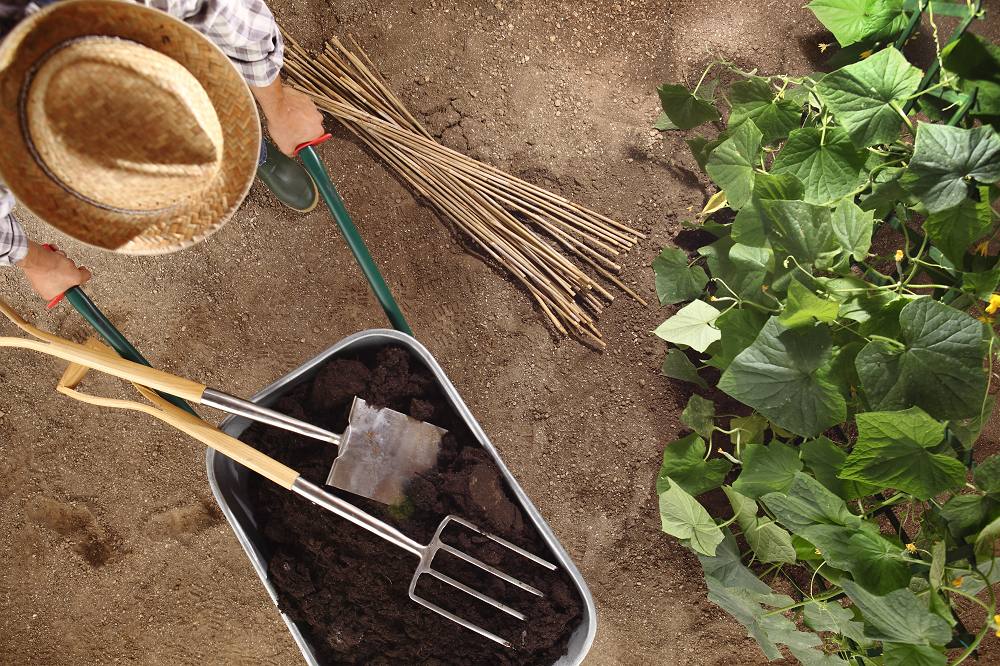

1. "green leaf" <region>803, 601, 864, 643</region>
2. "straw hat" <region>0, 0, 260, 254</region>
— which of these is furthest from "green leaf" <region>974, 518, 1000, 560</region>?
"straw hat" <region>0, 0, 260, 254</region>

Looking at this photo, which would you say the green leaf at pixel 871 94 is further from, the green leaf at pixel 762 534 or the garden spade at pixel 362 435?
the garden spade at pixel 362 435

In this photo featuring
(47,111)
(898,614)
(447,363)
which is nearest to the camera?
(47,111)

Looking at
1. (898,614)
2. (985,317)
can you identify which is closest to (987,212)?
(985,317)

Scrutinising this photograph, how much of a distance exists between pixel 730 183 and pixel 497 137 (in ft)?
2.66

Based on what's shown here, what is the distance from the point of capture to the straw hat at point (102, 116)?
0.78 meters

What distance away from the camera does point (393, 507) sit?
1.28 meters

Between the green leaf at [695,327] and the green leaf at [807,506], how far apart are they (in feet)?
1.23

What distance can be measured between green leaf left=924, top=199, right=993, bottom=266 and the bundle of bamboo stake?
81cm

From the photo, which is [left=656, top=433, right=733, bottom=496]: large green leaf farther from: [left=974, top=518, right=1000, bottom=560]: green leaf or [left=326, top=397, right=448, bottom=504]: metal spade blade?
[left=326, top=397, right=448, bottom=504]: metal spade blade

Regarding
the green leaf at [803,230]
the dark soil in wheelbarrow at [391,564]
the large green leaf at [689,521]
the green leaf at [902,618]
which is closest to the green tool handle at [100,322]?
the dark soil in wheelbarrow at [391,564]

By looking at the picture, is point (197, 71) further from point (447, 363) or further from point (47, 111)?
point (447, 363)

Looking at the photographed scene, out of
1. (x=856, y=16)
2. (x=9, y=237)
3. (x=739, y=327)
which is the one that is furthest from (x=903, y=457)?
(x=9, y=237)

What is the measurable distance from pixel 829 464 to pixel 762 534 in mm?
282

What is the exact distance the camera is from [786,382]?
111cm
